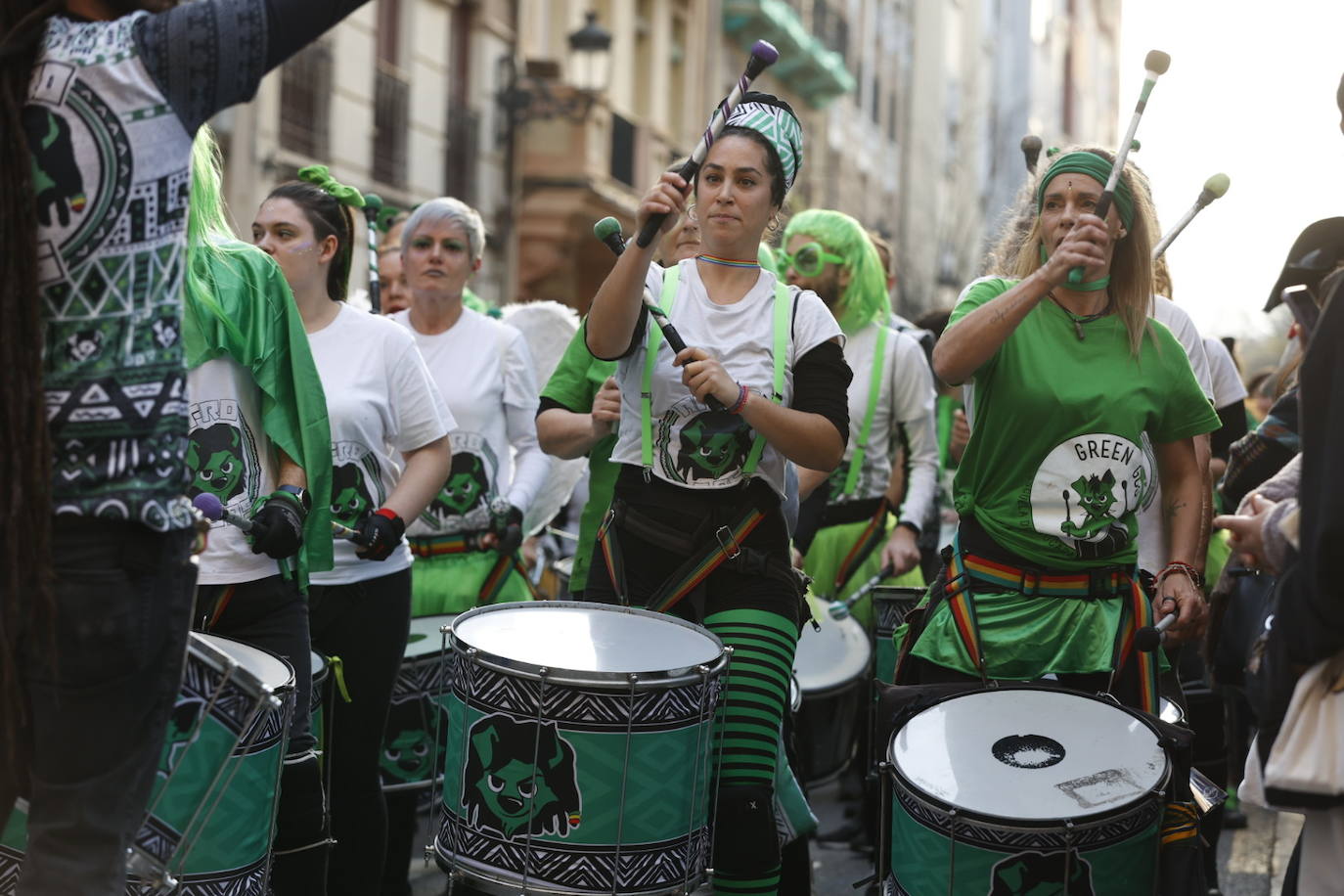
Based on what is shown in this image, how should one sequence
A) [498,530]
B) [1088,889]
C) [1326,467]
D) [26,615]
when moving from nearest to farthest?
[26,615], [1326,467], [1088,889], [498,530]

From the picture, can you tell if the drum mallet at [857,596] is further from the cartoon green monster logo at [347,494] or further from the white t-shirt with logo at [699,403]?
the white t-shirt with logo at [699,403]

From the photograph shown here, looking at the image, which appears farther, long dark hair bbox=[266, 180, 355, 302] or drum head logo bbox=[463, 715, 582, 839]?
long dark hair bbox=[266, 180, 355, 302]

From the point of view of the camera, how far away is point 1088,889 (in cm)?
367

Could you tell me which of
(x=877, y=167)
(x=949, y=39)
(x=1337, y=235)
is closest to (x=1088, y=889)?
(x=1337, y=235)

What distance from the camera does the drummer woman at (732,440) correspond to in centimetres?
408

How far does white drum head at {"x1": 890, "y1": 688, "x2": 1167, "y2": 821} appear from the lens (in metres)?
3.71

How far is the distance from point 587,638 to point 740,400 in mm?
612

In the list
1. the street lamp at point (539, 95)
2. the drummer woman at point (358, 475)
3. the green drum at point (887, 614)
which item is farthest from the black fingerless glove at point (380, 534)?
the street lamp at point (539, 95)

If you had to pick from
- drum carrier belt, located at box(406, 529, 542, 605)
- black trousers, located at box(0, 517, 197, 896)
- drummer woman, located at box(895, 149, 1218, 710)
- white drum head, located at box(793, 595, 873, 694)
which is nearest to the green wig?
white drum head, located at box(793, 595, 873, 694)

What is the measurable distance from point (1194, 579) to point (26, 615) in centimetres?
277

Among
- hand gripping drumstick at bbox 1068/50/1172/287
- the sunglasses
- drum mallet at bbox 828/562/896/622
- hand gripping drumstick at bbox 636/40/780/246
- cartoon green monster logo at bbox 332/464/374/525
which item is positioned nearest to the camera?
hand gripping drumstick at bbox 636/40/780/246

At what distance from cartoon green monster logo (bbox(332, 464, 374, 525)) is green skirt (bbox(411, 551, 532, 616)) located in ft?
3.12

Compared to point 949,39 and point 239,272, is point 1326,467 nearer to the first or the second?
point 239,272

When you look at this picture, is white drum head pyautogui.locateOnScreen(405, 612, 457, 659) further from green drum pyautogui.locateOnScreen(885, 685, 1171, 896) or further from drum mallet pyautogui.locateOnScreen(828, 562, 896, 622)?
green drum pyautogui.locateOnScreen(885, 685, 1171, 896)
